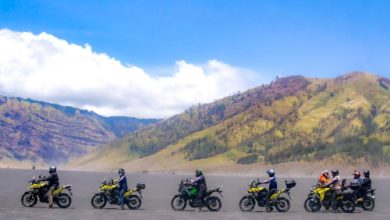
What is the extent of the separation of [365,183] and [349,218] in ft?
16.1

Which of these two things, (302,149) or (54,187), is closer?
(54,187)

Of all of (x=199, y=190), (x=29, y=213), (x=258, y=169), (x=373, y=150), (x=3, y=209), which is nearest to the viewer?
(x=29, y=213)

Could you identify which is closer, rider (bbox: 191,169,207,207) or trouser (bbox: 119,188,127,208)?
trouser (bbox: 119,188,127,208)

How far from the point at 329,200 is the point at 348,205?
3.56ft

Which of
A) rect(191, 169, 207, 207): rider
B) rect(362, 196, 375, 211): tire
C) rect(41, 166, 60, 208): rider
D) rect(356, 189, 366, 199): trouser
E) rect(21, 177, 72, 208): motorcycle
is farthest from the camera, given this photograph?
rect(362, 196, 375, 211): tire

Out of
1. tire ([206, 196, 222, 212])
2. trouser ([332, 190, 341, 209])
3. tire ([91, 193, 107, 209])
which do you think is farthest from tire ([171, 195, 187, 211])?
trouser ([332, 190, 341, 209])

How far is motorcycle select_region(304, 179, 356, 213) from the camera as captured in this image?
93.8ft

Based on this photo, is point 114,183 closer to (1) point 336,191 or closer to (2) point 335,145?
(1) point 336,191

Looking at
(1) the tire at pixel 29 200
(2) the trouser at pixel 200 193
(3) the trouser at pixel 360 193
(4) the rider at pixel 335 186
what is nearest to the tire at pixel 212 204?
(2) the trouser at pixel 200 193

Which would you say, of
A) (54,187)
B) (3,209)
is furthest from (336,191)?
(3,209)

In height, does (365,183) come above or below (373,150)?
below

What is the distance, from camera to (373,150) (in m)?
159

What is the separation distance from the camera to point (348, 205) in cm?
2878

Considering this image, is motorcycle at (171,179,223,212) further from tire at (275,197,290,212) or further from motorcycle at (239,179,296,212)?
tire at (275,197,290,212)
